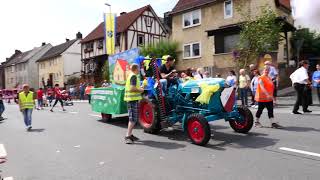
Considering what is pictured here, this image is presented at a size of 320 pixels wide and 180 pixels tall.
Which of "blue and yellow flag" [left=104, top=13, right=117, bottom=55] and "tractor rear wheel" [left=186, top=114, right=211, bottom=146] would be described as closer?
"tractor rear wheel" [left=186, top=114, right=211, bottom=146]

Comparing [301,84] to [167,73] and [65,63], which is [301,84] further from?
[65,63]

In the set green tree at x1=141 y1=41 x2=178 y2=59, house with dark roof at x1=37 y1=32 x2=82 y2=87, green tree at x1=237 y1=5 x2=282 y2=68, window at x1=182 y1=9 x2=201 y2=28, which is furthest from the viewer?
house with dark roof at x1=37 y1=32 x2=82 y2=87

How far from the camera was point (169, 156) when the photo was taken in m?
6.86

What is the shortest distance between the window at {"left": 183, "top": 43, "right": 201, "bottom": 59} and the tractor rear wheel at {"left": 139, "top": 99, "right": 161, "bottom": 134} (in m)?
23.2

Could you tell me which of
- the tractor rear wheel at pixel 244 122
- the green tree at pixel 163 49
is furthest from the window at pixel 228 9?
the tractor rear wheel at pixel 244 122

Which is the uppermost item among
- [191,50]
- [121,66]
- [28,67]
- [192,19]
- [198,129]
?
[192,19]

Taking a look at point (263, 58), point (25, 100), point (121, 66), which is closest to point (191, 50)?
point (263, 58)

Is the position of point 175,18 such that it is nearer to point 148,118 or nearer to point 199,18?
point 199,18

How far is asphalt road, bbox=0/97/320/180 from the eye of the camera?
221 inches

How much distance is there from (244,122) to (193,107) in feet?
4.23

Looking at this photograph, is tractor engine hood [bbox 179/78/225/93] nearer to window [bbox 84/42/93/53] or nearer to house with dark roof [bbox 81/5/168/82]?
house with dark roof [bbox 81/5/168/82]

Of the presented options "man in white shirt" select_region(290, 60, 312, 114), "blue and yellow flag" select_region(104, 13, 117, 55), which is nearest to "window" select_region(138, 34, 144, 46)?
"blue and yellow flag" select_region(104, 13, 117, 55)

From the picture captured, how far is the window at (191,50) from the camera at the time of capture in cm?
3235

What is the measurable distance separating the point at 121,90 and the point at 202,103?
3.37 metres
